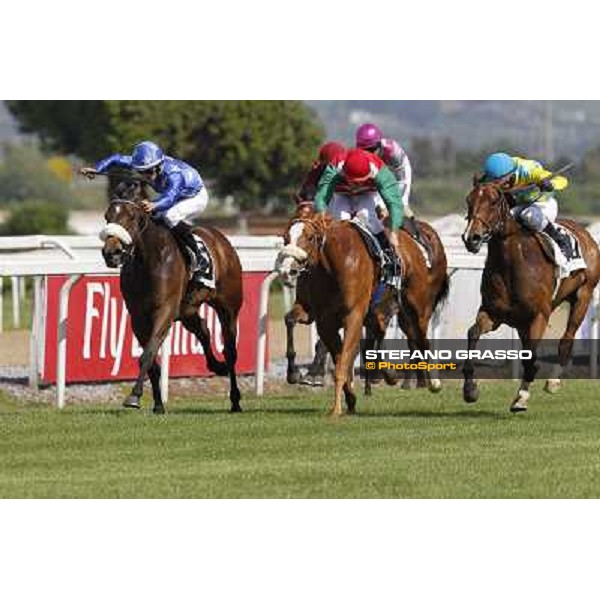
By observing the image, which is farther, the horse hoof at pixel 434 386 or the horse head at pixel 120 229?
the horse hoof at pixel 434 386

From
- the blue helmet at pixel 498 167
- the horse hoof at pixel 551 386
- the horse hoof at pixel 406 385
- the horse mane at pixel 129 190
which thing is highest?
the blue helmet at pixel 498 167

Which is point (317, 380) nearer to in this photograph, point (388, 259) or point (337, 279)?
point (388, 259)

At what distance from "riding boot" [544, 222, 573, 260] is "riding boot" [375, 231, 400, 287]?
3.33ft

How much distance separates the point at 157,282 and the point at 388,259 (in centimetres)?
158

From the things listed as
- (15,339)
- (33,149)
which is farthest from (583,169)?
(15,339)

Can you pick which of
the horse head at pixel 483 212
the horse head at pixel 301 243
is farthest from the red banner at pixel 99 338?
the horse head at pixel 483 212

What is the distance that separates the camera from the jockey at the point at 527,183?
14.0 metres

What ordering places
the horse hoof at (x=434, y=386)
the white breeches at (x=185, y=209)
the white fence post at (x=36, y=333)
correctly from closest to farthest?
the white breeches at (x=185, y=209)
the white fence post at (x=36, y=333)
the horse hoof at (x=434, y=386)

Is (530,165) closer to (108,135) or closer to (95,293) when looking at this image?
(95,293)

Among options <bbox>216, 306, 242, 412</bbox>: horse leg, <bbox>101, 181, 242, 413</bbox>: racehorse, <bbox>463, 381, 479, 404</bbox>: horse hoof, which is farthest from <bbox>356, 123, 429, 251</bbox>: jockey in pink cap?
<bbox>463, 381, 479, 404</bbox>: horse hoof

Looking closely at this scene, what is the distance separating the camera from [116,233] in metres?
13.4

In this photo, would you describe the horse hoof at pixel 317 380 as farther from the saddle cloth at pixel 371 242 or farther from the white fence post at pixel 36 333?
the white fence post at pixel 36 333

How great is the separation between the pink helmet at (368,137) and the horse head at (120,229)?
2.33 meters

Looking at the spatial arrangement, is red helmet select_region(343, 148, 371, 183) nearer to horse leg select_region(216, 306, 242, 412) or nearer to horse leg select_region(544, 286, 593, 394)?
horse leg select_region(216, 306, 242, 412)
